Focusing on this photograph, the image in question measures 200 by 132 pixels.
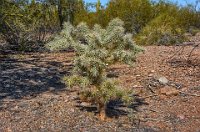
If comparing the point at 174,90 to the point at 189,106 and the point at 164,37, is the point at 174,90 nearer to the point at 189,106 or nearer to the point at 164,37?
the point at 189,106

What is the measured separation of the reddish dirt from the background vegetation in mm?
1042

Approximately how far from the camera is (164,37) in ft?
40.9

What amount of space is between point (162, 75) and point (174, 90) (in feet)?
2.52

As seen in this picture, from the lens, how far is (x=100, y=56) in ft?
19.2

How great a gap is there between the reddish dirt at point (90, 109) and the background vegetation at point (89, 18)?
1042 mm

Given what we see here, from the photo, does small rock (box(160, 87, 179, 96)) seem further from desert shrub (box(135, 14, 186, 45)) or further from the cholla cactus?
desert shrub (box(135, 14, 186, 45))

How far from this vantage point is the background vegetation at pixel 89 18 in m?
9.83

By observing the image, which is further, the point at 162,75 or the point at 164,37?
the point at 164,37

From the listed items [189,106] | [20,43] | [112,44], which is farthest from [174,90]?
[20,43]

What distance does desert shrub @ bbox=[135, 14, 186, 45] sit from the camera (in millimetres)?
12391

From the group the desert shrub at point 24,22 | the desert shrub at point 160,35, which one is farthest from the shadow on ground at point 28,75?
the desert shrub at point 160,35

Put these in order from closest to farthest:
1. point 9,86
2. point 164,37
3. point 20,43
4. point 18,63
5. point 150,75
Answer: point 9,86, point 150,75, point 18,63, point 20,43, point 164,37

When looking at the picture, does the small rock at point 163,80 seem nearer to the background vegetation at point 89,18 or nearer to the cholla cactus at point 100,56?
the cholla cactus at point 100,56

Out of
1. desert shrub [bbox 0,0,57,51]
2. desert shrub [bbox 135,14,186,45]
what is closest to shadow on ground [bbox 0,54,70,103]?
desert shrub [bbox 0,0,57,51]
